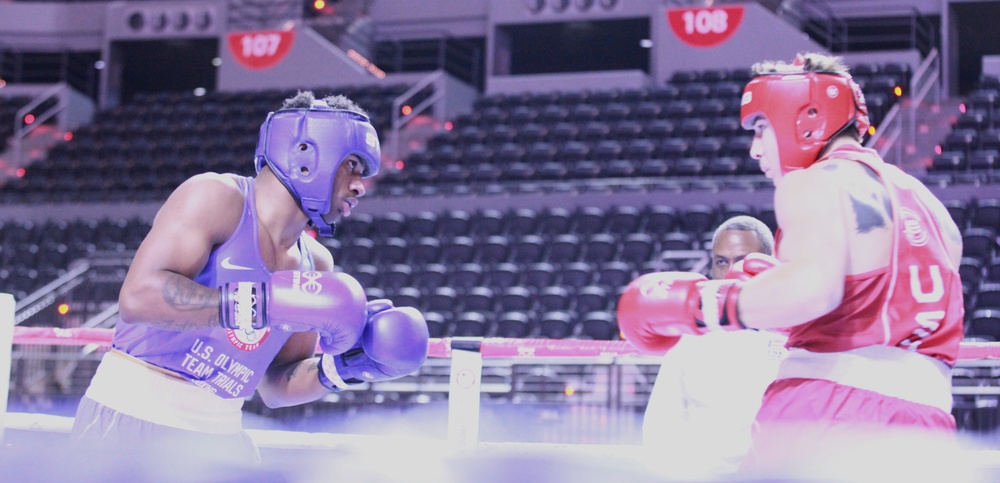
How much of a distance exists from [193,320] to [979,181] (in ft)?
25.6

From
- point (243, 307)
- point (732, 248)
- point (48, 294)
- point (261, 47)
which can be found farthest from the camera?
point (261, 47)

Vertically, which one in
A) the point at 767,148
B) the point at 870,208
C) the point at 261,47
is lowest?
the point at 870,208

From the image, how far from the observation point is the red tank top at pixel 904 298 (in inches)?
68.4

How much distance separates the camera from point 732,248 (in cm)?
281

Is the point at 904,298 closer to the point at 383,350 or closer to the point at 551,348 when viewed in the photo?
the point at 383,350

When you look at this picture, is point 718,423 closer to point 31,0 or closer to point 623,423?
point 623,423

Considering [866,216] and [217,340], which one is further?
[217,340]

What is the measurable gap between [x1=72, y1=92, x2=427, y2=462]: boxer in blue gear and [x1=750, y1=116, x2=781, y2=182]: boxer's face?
0.83 metres

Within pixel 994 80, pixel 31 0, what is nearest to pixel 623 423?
pixel 994 80

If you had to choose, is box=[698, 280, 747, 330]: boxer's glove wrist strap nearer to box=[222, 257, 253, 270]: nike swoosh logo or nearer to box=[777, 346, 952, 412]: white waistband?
box=[777, 346, 952, 412]: white waistband

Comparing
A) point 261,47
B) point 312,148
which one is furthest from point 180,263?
point 261,47

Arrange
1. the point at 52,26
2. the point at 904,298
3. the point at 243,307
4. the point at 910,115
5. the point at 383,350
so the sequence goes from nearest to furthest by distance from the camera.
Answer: the point at 904,298 → the point at 243,307 → the point at 383,350 → the point at 910,115 → the point at 52,26

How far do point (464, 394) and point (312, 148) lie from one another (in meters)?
1.07

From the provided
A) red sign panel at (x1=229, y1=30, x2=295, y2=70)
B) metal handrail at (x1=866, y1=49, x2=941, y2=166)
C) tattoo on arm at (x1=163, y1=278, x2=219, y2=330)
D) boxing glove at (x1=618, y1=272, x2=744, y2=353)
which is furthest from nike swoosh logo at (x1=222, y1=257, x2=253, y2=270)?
red sign panel at (x1=229, y1=30, x2=295, y2=70)
